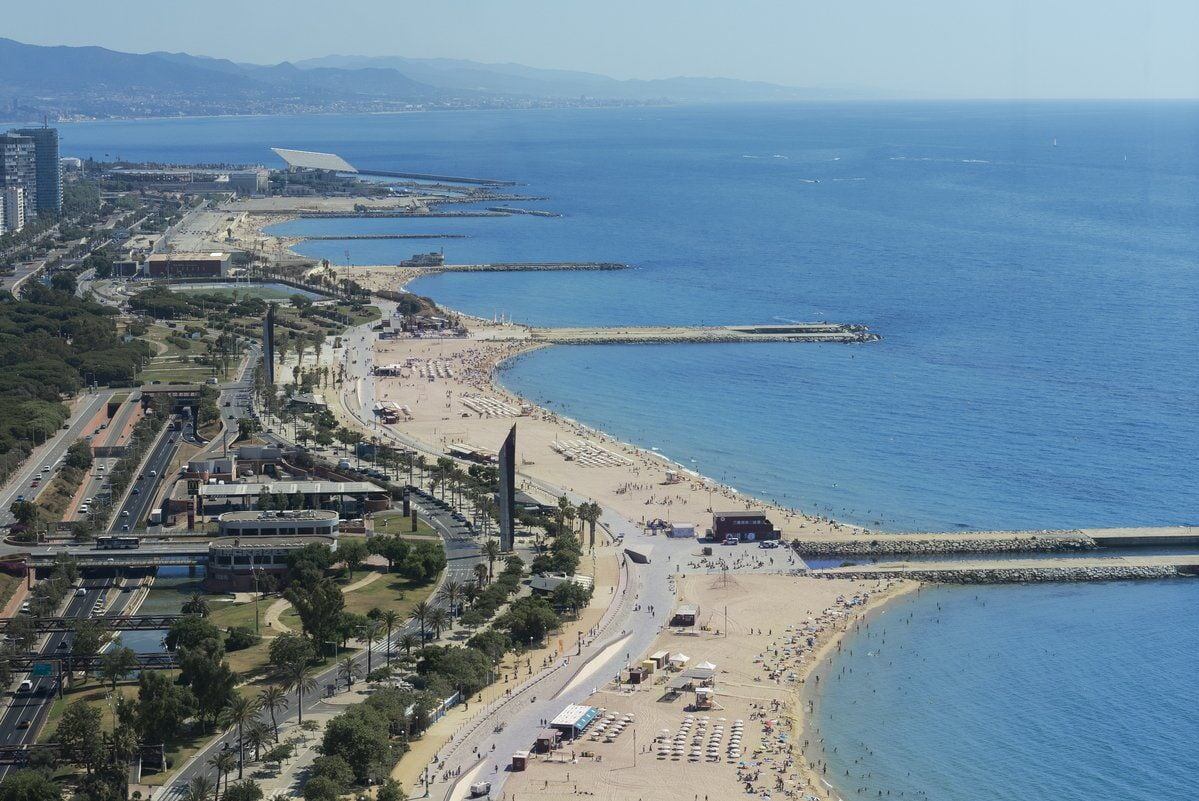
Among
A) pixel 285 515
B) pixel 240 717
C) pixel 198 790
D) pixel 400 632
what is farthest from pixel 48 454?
pixel 198 790

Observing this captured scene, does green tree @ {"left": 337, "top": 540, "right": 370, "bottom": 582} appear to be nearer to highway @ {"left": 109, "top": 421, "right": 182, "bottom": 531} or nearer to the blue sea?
highway @ {"left": 109, "top": 421, "right": 182, "bottom": 531}

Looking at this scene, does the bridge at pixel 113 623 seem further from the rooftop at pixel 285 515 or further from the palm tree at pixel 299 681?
the rooftop at pixel 285 515

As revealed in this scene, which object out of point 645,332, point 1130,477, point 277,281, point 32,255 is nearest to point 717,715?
point 1130,477

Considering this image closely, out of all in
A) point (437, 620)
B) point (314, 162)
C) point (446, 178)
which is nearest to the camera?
point (437, 620)

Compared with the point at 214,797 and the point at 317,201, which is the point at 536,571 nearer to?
the point at 214,797

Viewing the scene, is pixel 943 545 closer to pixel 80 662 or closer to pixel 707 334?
pixel 80 662

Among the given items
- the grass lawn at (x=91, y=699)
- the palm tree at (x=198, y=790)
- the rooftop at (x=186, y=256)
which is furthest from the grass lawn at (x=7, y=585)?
the rooftop at (x=186, y=256)
